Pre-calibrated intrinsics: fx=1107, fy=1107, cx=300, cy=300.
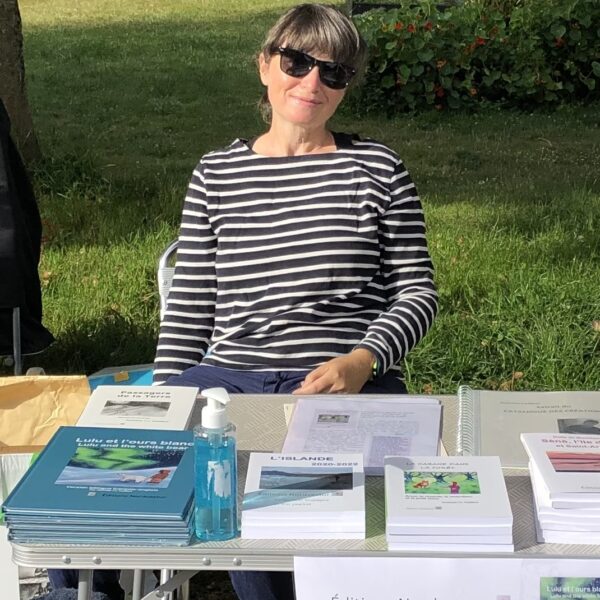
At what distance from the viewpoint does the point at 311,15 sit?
2.87 meters

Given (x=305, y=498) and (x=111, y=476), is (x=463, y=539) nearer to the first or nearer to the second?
(x=305, y=498)

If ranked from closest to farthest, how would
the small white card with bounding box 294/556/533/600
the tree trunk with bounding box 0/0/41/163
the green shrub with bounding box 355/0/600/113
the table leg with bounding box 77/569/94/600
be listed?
the small white card with bounding box 294/556/533/600 → the table leg with bounding box 77/569/94/600 → the tree trunk with bounding box 0/0/41/163 → the green shrub with bounding box 355/0/600/113

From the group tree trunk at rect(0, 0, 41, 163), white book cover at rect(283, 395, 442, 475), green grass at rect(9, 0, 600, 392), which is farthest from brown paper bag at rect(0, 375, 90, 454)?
tree trunk at rect(0, 0, 41, 163)

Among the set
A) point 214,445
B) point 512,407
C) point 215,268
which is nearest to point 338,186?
point 215,268

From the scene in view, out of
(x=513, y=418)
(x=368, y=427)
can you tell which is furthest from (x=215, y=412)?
(x=513, y=418)

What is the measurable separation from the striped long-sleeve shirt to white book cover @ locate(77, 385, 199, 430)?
0.52 metres

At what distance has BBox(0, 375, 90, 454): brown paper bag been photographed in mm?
2723

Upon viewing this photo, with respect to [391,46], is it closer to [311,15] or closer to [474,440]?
[311,15]

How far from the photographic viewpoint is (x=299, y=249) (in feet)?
9.37

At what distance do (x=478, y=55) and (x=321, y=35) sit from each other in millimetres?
7332

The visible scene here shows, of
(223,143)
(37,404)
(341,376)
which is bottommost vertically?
(223,143)

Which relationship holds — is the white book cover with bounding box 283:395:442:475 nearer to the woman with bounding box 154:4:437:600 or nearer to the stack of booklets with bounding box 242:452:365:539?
the stack of booklets with bounding box 242:452:365:539

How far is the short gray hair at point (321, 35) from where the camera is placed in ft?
9.30

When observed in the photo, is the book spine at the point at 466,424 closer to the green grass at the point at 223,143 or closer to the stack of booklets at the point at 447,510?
the stack of booklets at the point at 447,510
